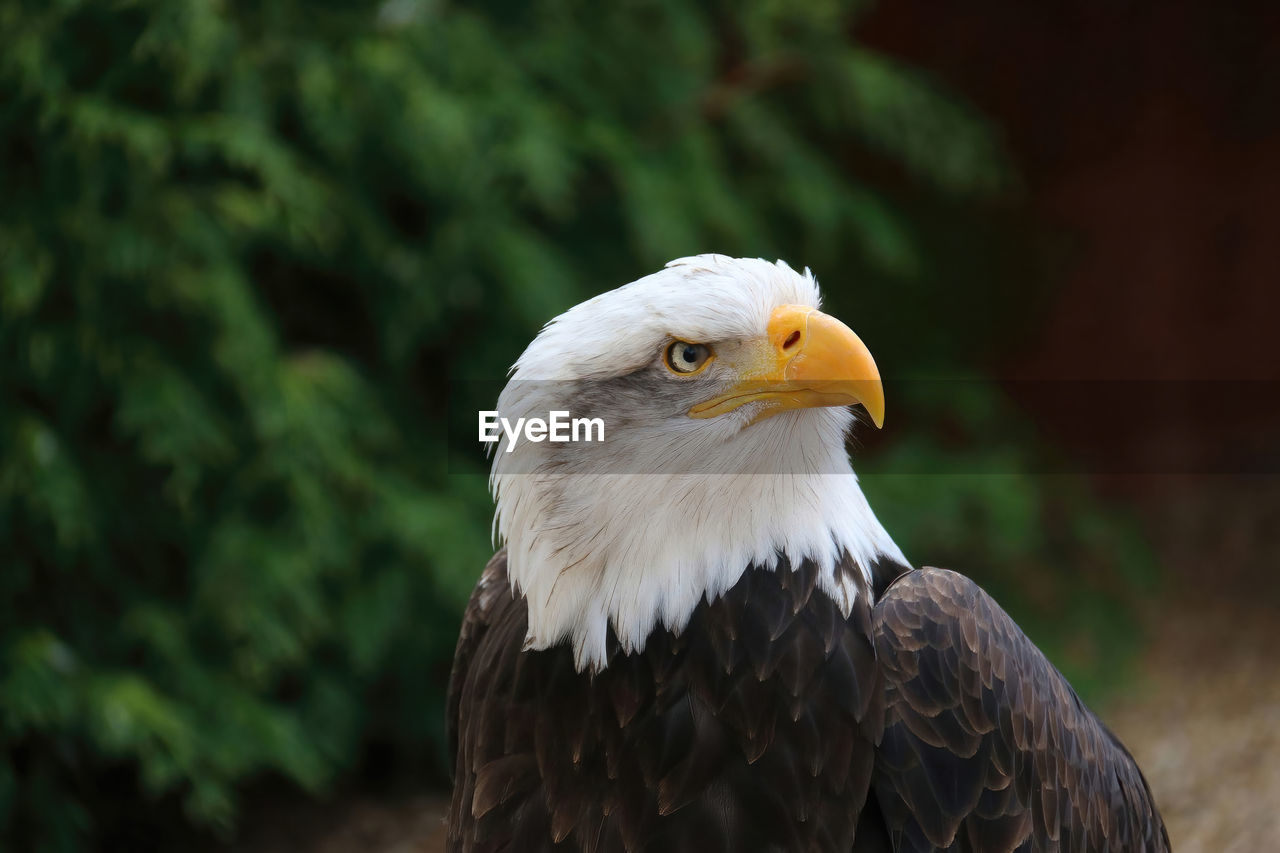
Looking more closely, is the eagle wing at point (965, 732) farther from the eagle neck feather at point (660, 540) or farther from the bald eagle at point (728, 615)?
the eagle neck feather at point (660, 540)

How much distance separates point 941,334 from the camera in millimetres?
5762

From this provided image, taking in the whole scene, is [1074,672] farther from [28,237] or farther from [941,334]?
[28,237]

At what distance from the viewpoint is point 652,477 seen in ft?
5.67

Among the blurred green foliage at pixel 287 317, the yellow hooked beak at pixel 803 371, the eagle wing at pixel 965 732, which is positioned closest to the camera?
the yellow hooked beak at pixel 803 371

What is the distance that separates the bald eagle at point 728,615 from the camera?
172 cm

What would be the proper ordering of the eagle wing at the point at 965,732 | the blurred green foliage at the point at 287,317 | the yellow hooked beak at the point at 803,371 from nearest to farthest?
the yellow hooked beak at the point at 803,371 < the eagle wing at the point at 965,732 < the blurred green foliage at the point at 287,317

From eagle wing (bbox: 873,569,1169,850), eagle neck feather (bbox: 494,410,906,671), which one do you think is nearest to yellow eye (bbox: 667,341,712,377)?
eagle neck feather (bbox: 494,410,906,671)

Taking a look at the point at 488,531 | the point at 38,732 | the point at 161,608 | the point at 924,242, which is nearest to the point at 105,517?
the point at 161,608

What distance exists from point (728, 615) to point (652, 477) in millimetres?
Answer: 230

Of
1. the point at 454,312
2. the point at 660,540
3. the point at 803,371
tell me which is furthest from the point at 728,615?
the point at 454,312

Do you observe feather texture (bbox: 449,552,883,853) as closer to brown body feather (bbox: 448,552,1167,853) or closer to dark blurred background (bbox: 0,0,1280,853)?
brown body feather (bbox: 448,552,1167,853)

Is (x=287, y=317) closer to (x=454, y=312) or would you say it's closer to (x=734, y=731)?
(x=454, y=312)

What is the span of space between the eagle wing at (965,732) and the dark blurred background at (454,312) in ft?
7.15

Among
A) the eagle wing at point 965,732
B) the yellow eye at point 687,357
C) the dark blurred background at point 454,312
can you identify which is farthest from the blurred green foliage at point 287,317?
the eagle wing at point 965,732
